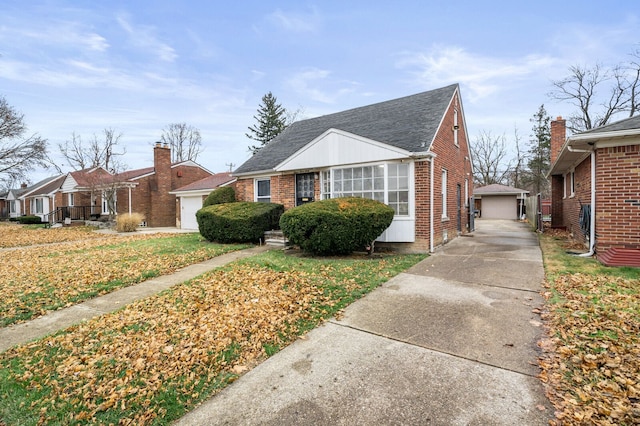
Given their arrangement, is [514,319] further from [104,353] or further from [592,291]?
[104,353]

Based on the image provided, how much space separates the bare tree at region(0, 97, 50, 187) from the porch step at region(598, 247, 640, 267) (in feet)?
93.7

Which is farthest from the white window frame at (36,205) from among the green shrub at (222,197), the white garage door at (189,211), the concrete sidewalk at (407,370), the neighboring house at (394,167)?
the concrete sidewalk at (407,370)

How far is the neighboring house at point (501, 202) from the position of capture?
26.9 m

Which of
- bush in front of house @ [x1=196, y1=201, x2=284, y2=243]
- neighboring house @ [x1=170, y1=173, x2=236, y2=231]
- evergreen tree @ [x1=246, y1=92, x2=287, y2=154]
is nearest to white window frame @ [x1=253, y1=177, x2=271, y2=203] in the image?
bush in front of house @ [x1=196, y1=201, x2=284, y2=243]

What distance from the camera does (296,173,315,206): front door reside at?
11680mm

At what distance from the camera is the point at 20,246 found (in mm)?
13188

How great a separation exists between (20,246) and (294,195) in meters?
12.3

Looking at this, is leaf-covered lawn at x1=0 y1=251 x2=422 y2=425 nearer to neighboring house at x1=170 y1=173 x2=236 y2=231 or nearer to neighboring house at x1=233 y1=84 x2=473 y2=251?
neighboring house at x1=233 y1=84 x2=473 y2=251

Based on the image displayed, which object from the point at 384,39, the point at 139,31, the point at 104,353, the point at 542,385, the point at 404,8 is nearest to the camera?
the point at 542,385

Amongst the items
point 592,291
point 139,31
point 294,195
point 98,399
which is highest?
point 139,31

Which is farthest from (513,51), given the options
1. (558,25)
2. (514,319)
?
(514,319)

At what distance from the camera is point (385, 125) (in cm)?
1138

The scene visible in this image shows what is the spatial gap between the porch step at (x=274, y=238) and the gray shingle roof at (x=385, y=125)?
3102mm

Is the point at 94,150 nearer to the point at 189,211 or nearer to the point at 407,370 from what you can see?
the point at 189,211
